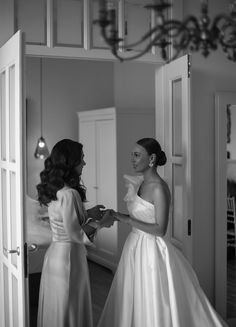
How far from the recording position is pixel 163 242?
3.44 metres

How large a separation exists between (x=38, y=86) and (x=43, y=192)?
3788mm

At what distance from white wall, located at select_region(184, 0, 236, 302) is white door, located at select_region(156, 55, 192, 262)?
0.89 ft

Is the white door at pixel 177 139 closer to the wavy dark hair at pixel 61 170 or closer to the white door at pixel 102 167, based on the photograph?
the wavy dark hair at pixel 61 170

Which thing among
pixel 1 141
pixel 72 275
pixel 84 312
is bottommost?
pixel 84 312

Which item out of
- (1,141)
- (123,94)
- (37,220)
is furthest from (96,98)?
(1,141)

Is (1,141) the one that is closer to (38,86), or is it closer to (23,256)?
(23,256)

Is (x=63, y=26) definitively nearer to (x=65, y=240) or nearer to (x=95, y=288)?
(x=65, y=240)

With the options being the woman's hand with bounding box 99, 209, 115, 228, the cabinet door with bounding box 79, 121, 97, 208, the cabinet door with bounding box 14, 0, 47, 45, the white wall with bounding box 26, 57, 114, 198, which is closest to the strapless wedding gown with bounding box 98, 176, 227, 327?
the woman's hand with bounding box 99, 209, 115, 228

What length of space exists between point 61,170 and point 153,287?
1010 mm

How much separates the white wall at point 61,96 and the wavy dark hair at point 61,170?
3.43m

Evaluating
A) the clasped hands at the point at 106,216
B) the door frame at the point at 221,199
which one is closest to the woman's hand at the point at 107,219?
the clasped hands at the point at 106,216

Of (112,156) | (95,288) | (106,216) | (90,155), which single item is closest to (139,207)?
(106,216)

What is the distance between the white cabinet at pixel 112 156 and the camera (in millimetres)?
6121

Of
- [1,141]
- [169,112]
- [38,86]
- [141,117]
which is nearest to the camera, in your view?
[1,141]
